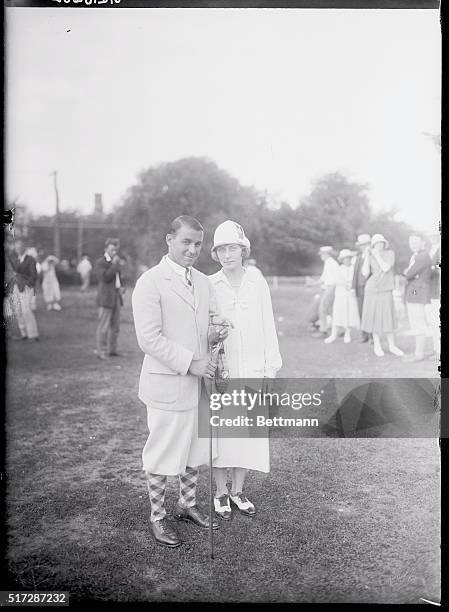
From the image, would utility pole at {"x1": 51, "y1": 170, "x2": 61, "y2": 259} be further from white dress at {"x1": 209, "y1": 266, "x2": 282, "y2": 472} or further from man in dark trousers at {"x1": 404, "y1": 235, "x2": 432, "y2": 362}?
man in dark trousers at {"x1": 404, "y1": 235, "x2": 432, "y2": 362}

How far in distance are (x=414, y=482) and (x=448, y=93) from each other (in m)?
2.15

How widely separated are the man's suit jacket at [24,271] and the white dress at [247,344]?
1066 mm

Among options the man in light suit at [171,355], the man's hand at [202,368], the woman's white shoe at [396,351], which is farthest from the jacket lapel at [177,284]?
the woman's white shoe at [396,351]

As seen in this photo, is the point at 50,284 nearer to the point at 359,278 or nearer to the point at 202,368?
the point at 202,368

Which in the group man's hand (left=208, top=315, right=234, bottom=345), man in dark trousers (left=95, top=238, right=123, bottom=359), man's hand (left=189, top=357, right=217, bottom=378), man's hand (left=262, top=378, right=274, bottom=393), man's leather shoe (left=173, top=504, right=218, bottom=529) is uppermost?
man in dark trousers (left=95, top=238, right=123, bottom=359)

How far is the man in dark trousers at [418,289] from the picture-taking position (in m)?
3.14

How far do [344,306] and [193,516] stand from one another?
1.80m

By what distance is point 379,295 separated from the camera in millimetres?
3879

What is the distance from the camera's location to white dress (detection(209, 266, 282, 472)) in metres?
3.02

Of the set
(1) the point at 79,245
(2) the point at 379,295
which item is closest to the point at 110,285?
(1) the point at 79,245

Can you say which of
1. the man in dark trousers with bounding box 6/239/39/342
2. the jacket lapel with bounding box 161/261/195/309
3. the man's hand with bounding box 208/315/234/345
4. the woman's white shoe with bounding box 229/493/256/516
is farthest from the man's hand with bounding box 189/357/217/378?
the man in dark trousers with bounding box 6/239/39/342

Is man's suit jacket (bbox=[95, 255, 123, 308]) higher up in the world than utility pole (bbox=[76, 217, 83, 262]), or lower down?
lower down

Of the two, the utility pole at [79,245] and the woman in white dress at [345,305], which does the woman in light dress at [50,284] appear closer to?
the utility pole at [79,245]

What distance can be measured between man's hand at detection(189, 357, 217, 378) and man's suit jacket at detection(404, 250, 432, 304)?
1302 mm
